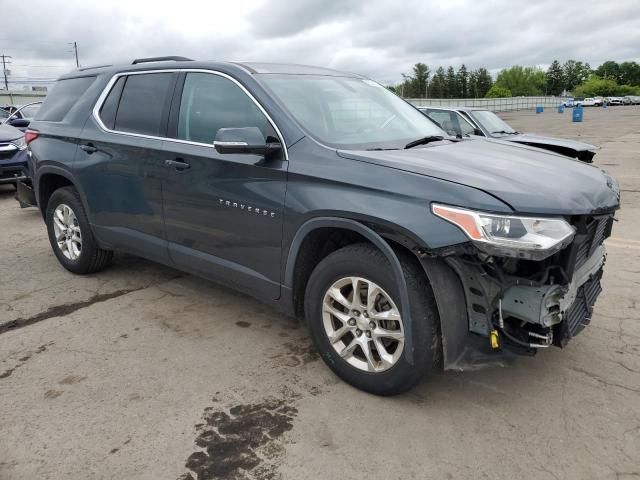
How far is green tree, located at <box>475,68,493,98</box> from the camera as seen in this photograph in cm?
12650

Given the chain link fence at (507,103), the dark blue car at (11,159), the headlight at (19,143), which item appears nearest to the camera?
the dark blue car at (11,159)

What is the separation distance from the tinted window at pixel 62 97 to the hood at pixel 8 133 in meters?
4.59

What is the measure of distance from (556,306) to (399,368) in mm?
840

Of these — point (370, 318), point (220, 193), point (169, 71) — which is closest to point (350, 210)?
point (370, 318)

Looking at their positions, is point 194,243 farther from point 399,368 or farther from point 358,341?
point 399,368

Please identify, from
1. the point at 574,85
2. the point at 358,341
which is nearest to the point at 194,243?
the point at 358,341

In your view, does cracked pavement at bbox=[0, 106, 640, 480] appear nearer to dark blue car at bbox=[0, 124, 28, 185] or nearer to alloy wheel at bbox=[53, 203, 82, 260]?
alloy wheel at bbox=[53, 203, 82, 260]

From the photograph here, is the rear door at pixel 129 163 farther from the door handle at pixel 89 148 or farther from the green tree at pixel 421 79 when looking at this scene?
the green tree at pixel 421 79

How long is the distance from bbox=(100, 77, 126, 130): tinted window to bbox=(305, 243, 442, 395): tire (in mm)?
2417

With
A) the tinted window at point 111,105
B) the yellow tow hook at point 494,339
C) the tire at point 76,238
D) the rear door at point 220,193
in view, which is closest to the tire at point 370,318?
the yellow tow hook at point 494,339

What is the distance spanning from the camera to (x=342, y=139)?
3299 millimetres

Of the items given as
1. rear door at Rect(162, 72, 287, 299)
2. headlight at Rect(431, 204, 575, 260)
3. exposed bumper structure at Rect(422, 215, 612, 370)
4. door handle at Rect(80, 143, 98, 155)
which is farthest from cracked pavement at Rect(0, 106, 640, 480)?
door handle at Rect(80, 143, 98, 155)

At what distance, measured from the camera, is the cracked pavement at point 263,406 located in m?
2.50

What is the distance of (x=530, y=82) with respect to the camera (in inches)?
5610
